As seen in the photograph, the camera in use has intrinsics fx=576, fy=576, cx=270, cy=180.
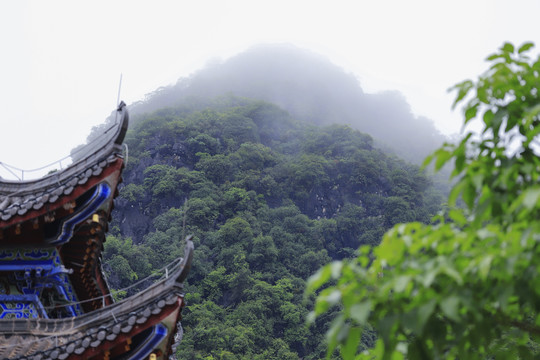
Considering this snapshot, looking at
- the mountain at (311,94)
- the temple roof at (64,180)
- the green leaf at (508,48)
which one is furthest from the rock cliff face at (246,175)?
the green leaf at (508,48)

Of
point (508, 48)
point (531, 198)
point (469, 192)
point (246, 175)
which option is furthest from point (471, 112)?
point (246, 175)

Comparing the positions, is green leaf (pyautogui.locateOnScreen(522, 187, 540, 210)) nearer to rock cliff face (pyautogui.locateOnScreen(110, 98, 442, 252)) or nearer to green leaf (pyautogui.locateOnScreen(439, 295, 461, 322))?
green leaf (pyautogui.locateOnScreen(439, 295, 461, 322))

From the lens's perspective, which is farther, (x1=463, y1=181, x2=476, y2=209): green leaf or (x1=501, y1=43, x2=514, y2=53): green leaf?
(x1=501, y1=43, x2=514, y2=53): green leaf

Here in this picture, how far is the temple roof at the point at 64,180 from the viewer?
6590 mm

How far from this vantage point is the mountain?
310ft

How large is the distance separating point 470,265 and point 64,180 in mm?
5609

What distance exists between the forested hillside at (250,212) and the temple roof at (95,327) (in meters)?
25.6

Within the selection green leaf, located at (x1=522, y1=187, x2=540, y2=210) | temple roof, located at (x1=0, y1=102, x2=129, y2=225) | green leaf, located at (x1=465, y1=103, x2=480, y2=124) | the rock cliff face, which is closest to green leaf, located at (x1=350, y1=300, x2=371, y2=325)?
green leaf, located at (x1=522, y1=187, x2=540, y2=210)

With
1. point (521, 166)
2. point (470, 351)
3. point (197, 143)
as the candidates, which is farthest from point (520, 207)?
point (197, 143)

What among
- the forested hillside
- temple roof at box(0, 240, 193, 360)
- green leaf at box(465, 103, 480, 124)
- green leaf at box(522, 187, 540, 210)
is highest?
green leaf at box(465, 103, 480, 124)

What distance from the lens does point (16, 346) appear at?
6.43 metres

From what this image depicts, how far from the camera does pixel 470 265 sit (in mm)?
2307

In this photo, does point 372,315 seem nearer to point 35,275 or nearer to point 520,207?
point 520,207

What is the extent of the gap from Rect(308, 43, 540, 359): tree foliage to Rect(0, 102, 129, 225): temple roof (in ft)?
15.2
